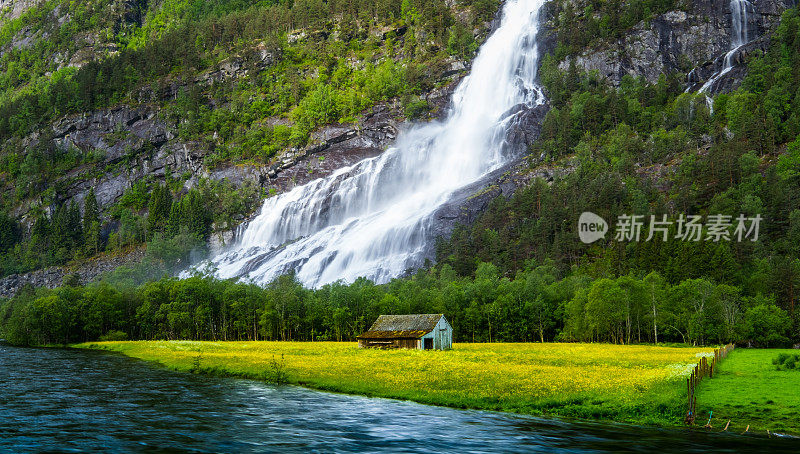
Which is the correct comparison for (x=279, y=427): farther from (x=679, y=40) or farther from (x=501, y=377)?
(x=679, y=40)

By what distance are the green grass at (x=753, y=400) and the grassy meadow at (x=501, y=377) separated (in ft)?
5.35

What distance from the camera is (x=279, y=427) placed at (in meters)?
26.4

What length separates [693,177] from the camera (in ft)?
411

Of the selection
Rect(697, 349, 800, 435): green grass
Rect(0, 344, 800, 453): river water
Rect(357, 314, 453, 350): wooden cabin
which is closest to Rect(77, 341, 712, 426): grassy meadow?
Rect(697, 349, 800, 435): green grass

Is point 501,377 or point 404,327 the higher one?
point 404,327

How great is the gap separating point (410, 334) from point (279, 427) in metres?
40.1

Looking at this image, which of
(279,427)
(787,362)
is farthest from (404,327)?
(279,427)

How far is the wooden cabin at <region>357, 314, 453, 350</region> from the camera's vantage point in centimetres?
6556

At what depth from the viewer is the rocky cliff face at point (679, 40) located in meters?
184

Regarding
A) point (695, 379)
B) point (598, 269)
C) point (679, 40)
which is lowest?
point (695, 379)

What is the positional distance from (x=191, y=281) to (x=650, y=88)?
140571 mm

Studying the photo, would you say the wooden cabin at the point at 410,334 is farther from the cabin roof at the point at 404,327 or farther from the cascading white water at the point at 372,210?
the cascading white water at the point at 372,210

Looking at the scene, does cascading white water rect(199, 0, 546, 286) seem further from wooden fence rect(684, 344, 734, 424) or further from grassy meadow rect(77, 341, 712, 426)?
wooden fence rect(684, 344, 734, 424)

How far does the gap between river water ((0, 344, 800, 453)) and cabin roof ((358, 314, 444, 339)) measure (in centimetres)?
2812
